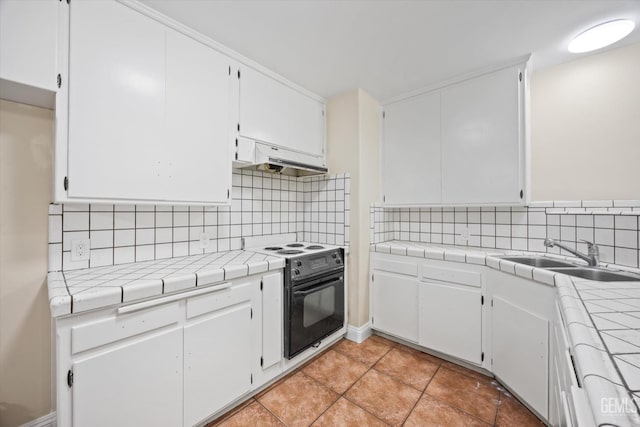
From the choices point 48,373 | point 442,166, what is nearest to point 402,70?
point 442,166

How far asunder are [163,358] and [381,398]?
1.36 m

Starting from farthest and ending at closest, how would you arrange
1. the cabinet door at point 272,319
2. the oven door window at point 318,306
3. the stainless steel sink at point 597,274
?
the oven door window at point 318,306 → the cabinet door at point 272,319 → the stainless steel sink at point 597,274

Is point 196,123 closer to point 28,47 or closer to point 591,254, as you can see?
point 28,47

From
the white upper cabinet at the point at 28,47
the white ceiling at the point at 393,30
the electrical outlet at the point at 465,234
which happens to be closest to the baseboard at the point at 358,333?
the electrical outlet at the point at 465,234

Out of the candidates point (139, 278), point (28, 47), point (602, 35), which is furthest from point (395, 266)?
point (28, 47)

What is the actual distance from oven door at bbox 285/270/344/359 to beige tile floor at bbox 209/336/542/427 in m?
0.25

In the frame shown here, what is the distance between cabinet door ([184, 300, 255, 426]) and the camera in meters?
1.35

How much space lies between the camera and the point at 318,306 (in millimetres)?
2072

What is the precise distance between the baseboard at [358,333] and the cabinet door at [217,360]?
109 cm

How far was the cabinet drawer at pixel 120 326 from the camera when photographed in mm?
1035

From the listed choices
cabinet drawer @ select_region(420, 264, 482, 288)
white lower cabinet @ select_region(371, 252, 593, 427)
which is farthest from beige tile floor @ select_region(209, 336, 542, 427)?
cabinet drawer @ select_region(420, 264, 482, 288)

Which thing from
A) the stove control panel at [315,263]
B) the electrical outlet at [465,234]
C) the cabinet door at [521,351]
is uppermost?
the electrical outlet at [465,234]

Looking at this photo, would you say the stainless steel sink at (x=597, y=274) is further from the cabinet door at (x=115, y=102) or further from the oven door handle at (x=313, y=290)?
the cabinet door at (x=115, y=102)

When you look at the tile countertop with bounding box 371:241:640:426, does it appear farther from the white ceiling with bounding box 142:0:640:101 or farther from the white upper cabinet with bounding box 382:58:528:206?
the white ceiling with bounding box 142:0:640:101
